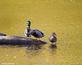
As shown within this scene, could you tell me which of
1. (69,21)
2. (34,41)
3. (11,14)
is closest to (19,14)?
(11,14)

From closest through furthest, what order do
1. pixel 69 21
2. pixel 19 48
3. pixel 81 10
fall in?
pixel 19 48 → pixel 69 21 → pixel 81 10

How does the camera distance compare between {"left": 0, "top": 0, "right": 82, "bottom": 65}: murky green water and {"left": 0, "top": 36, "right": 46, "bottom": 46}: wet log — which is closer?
{"left": 0, "top": 0, "right": 82, "bottom": 65}: murky green water

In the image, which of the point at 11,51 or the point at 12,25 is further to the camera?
the point at 12,25

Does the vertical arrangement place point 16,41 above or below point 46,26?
below

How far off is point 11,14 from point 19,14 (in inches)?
14.5

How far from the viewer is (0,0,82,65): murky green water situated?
1341cm

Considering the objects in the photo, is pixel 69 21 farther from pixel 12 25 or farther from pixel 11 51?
pixel 11 51

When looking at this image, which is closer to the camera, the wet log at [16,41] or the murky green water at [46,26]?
the murky green water at [46,26]

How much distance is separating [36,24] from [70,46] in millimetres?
3873

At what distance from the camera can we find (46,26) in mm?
18016

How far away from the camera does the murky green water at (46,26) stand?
13414mm

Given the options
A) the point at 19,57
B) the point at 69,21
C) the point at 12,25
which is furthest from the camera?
the point at 69,21

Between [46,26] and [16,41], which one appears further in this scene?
[46,26]

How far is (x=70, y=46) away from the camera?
1476 cm
